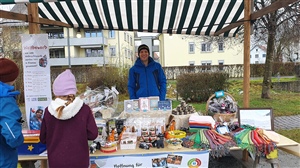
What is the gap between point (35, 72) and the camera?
9.81 ft

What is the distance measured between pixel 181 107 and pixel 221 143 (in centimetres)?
81

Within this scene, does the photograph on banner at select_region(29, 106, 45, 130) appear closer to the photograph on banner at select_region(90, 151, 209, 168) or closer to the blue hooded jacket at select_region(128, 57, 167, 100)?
the photograph on banner at select_region(90, 151, 209, 168)

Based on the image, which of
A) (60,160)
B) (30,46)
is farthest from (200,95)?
(60,160)

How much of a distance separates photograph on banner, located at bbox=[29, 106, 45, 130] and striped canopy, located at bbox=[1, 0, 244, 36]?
145 cm

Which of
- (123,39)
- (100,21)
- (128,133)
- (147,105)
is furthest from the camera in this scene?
(123,39)

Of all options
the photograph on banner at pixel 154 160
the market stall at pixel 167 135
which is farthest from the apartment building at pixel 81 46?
the photograph on banner at pixel 154 160

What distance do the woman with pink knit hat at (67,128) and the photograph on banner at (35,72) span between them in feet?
3.96

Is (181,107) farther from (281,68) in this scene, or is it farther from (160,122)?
(281,68)

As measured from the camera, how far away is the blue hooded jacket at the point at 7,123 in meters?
1.62

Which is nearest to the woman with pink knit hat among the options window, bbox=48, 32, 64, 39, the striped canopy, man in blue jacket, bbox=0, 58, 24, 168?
man in blue jacket, bbox=0, 58, 24, 168

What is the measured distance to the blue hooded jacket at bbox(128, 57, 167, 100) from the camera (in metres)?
3.56

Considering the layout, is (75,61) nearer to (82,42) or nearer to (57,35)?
(82,42)

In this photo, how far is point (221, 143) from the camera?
236 cm

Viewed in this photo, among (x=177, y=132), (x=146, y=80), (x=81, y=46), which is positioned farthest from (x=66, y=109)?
(x=81, y=46)
